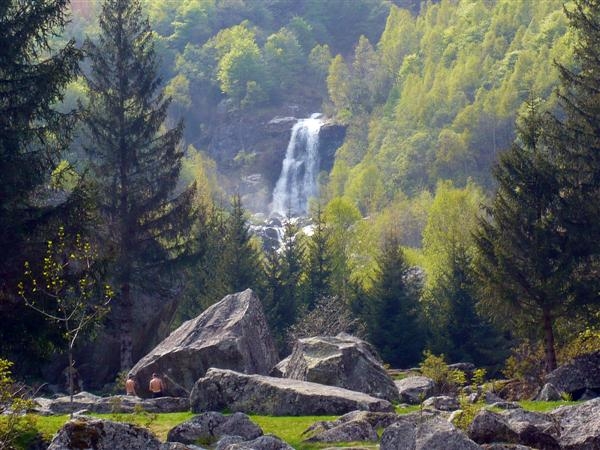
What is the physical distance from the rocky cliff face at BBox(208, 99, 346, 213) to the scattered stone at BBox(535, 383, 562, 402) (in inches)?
4360

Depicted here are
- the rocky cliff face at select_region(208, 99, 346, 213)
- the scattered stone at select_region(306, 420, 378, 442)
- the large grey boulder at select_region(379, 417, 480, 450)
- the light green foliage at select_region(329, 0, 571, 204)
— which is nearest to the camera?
the large grey boulder at select_region(379, 417, 480, 450)

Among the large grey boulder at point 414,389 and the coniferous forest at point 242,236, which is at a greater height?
the coniferous forest at point 242,236

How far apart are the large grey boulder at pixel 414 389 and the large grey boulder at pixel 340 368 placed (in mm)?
713

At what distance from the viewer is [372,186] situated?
11888 cm

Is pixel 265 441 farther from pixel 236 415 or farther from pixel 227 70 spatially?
pixel 227 70

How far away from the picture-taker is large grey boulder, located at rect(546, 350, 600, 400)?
26391 mm

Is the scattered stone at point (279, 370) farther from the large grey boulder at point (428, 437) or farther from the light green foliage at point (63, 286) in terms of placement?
the large grey boulder at point (428, 437)

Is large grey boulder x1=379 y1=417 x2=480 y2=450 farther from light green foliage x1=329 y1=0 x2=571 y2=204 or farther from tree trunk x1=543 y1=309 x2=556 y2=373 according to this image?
light green foliage x1=329 y1=0 x2=571 y2=204

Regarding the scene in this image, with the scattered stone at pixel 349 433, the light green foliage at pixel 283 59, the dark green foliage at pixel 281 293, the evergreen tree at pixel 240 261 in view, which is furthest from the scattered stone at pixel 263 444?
the light green foliage at pixel 283 59

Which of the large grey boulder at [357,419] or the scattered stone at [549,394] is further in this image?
the scattered stone at [549,394]

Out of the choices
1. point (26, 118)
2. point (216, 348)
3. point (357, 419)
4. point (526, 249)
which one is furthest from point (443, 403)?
point (26, 118)

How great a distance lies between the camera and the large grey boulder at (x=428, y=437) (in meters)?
14.7

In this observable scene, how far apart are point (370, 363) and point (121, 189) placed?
1810 cm

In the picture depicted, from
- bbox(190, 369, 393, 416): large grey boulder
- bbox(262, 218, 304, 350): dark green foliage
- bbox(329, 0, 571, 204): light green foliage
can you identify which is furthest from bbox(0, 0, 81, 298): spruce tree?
bbox(329, 0, 571, 204): light green foliage
